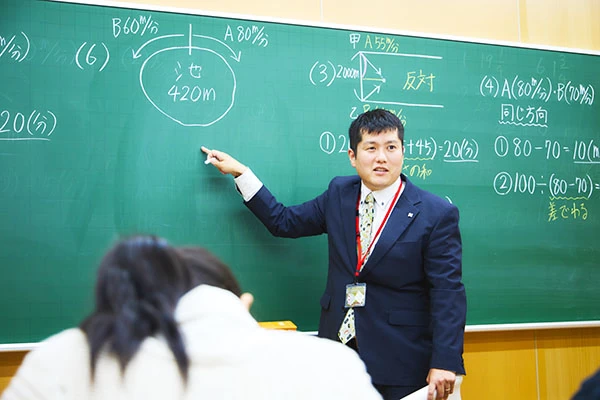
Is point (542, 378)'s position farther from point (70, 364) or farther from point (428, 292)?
point (70, 364)


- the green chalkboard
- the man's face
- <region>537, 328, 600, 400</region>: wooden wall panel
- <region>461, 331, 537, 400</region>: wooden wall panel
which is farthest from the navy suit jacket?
<region>537, 328, 600, 400</region>: wooden wall panel

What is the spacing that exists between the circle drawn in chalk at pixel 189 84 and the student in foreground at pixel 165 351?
1581 mm

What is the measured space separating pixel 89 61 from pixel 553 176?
100 inches

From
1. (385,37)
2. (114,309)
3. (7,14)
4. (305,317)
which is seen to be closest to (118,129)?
(7,14)

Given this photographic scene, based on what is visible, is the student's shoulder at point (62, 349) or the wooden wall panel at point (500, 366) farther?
the wooden wall panel at point (500, 366)

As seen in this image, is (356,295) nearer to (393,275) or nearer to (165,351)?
(393,275)

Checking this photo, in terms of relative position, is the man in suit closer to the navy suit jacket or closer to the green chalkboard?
the navy suit jacket

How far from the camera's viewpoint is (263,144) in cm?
265

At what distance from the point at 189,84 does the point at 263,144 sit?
449 millimetres

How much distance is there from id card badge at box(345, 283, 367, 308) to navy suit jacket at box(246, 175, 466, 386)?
0.06ft

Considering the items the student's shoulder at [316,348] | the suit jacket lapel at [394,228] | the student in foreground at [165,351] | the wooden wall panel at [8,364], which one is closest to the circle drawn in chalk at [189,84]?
the suit jacket lapel at [394,228]

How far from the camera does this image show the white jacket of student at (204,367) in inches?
36.6

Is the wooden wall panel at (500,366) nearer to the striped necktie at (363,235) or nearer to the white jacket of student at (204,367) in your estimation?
the striped necktie at (363,235)

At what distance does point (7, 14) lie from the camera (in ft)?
7.75
